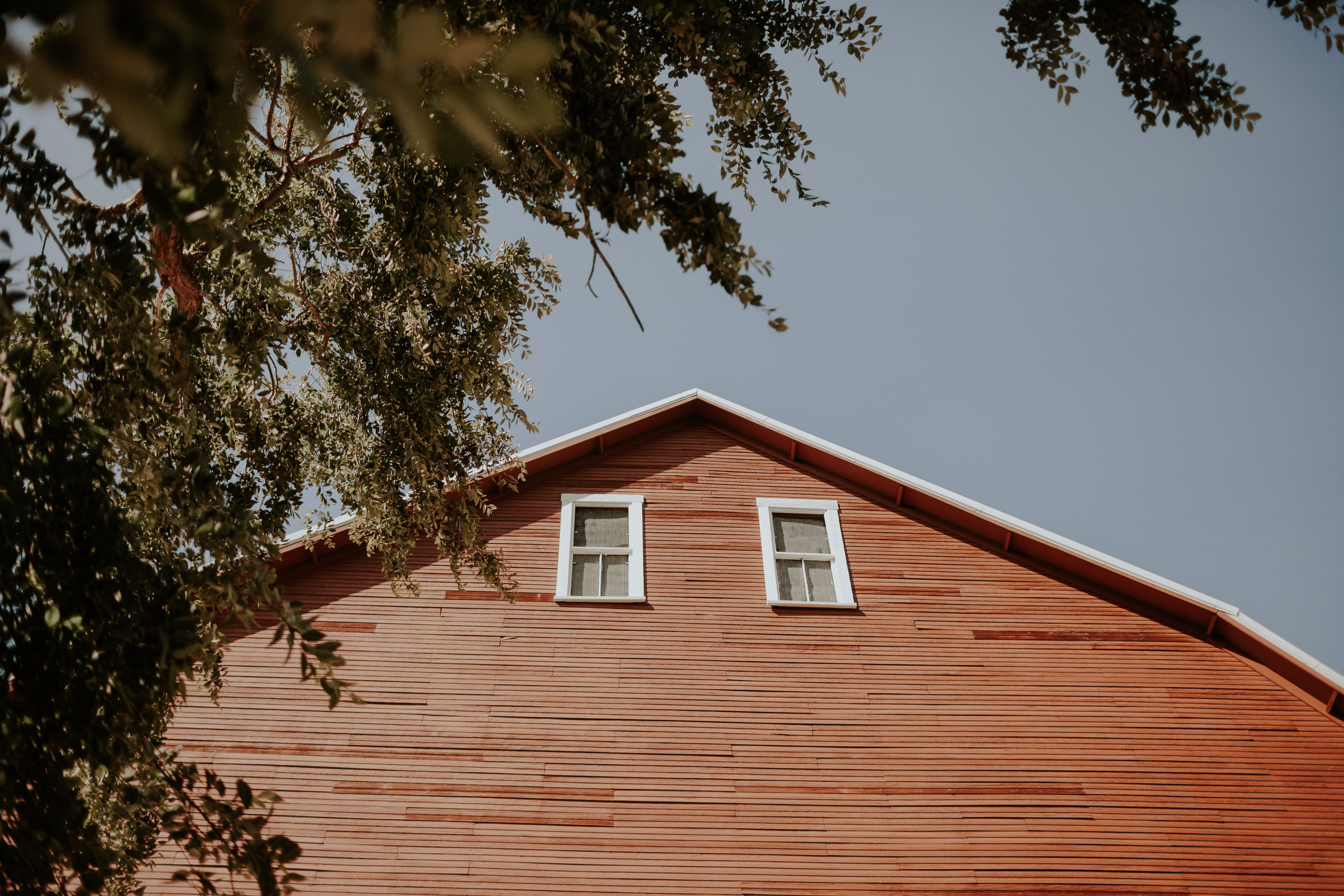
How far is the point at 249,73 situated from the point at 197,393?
5718mm

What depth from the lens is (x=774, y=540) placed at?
1056 cm

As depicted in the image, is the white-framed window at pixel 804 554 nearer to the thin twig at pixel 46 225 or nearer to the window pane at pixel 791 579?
the window pane at pixel 791 579

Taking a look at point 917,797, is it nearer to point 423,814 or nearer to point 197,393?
point 423,814

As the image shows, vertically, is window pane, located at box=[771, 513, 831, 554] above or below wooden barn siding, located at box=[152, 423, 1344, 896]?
above

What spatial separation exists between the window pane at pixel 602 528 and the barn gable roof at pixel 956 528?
937mm

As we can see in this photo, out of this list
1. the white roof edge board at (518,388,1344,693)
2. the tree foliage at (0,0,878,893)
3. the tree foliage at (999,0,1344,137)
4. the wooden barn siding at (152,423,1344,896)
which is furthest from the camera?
the white roof edge board at (518,388,1344,693)

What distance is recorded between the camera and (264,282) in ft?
10.1

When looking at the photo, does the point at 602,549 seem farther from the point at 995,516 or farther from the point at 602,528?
the point at 995,516

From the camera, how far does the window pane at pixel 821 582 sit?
10.0 meters

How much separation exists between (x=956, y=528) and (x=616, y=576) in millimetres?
4730

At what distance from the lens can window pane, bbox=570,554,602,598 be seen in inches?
388

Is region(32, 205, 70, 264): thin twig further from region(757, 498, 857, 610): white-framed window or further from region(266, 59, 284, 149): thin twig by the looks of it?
region(757, 498, 857, 610): white-framed window

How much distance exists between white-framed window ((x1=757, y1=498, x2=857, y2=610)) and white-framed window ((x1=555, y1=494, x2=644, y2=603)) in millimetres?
1668

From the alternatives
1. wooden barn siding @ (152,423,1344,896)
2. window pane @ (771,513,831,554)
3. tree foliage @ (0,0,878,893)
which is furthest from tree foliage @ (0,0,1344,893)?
window pane @ (771,513,831,554)
